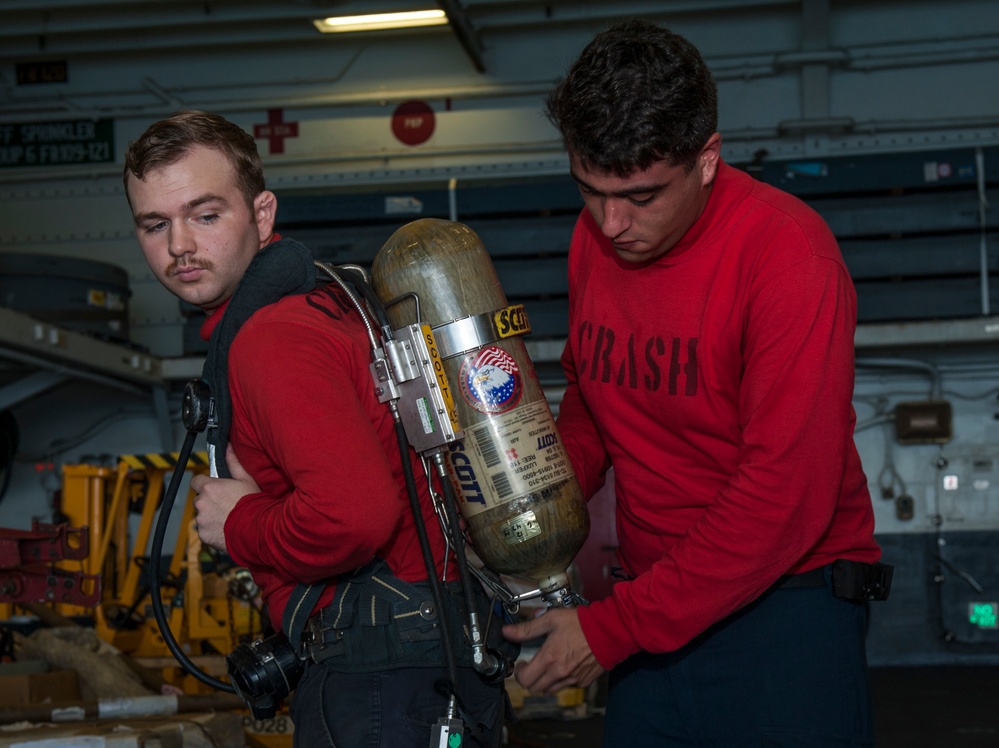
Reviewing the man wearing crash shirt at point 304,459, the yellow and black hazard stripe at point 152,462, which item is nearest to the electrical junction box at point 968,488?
the yellow and black hazard stripe at point 152,462

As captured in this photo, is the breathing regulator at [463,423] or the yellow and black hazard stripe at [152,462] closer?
the breathing regulator at [463,423]

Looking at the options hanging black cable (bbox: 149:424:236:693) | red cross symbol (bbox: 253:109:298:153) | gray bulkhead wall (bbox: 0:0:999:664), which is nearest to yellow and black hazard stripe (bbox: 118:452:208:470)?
gray bulkhead wall (bbox: 0:0:999:664)

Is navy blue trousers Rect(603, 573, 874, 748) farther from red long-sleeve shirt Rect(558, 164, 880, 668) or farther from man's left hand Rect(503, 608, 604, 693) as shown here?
man's left hand Rect(503, 608, 604, 693)

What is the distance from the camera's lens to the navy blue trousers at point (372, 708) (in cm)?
173

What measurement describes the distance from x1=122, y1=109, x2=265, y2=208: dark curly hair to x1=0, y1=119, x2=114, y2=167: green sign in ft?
27.2

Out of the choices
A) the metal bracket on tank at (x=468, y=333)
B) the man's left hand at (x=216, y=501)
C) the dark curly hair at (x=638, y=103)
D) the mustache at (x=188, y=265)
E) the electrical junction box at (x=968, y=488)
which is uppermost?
the dark curly hair at (x=638, y=103)

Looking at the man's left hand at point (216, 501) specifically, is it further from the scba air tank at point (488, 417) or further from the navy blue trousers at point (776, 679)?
the navy blue trousers at point (776, 679)

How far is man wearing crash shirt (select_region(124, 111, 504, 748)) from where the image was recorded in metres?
1.66

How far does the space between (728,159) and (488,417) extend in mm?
7541

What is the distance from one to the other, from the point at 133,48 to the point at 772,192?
8617 millimetres

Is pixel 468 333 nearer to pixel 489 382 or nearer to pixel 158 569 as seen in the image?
pixel 489 382

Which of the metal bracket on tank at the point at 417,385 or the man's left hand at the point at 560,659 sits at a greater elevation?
the metal bracket on tank at the point at 417,385

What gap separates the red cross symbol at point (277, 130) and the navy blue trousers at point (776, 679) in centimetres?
816

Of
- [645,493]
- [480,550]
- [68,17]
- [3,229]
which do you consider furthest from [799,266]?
[3,229]
